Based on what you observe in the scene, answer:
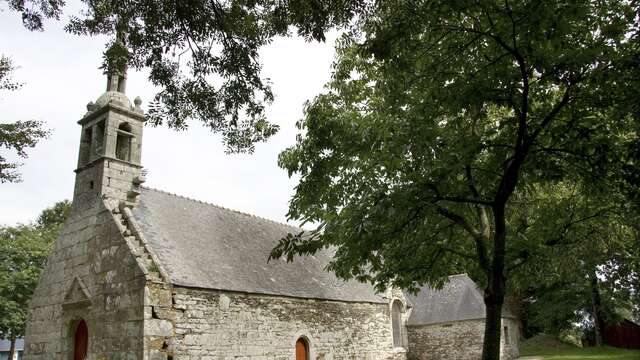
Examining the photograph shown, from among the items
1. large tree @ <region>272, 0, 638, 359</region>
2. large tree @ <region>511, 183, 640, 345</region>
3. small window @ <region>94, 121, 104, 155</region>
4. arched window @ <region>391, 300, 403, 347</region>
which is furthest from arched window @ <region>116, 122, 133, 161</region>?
arched window @ <region>391, 300, 403, 347</region>

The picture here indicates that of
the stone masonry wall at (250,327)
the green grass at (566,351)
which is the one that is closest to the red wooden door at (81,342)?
the stone masonry wall at (250,327)

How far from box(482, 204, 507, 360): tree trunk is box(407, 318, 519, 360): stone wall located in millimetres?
16559

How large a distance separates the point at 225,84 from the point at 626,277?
28336 mm

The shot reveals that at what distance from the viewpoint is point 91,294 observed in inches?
553

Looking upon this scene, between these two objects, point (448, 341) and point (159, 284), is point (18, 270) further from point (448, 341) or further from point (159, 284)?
point (448, 341)

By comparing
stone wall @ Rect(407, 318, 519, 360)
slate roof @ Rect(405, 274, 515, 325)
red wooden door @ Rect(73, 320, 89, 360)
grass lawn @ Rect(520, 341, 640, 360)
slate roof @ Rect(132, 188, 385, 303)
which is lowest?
grass lawn @ Rect(520, 341, 640, 360)

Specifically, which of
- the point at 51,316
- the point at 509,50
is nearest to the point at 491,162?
the point at 509,50

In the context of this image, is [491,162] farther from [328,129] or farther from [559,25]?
[328,129]

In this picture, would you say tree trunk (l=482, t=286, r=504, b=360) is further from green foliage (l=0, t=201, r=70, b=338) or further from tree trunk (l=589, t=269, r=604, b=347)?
green foliage (l=0, t=201, r=70, b=338)

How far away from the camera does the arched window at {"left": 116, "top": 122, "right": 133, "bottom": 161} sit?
15.9m

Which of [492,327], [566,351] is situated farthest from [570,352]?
[492,327]

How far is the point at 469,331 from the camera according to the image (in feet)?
75.0

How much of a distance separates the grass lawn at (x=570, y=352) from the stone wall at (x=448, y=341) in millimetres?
3567

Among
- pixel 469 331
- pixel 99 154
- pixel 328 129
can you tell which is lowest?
pixel 469 331
